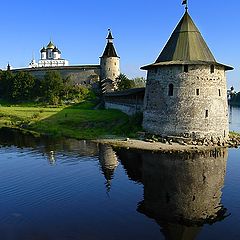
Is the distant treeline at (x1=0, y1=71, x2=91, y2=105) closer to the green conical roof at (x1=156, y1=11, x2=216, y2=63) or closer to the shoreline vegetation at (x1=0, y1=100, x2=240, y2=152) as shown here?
the shoreline vegetation at (x1=0, y1=100, x2=240, y2=152)

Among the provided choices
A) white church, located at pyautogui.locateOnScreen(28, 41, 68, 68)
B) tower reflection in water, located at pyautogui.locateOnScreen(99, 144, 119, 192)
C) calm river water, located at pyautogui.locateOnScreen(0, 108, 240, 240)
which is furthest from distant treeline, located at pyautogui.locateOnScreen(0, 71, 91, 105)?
white church, located at pyautogui.locateOnScreen(28, 41, 68, 68)

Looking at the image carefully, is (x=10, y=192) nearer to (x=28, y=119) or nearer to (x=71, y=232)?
(x=71, y=232)

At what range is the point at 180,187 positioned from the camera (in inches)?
697

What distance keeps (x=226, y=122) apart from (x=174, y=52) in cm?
711

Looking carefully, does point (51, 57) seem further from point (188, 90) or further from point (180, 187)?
point (180, 187)

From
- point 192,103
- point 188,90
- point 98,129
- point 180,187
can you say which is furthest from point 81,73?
point 180,187

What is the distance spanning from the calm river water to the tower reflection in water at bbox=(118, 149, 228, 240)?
3 cm

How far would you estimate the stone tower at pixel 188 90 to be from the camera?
28781 mm

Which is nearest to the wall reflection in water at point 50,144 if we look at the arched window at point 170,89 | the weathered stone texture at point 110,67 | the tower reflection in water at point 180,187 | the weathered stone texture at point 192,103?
the tower reflection in water at point 180,187

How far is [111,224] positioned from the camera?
43.4ft

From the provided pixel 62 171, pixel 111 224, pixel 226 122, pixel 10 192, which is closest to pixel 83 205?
pixel 111 224

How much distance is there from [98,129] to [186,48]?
1213 cm

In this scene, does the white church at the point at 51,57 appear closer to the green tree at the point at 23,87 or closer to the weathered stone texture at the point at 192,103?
the green tree at the point at 23,87

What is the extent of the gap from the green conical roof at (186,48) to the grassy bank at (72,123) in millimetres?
6915
